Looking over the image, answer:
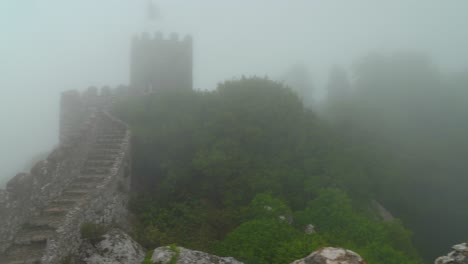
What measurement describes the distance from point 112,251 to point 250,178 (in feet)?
21.1

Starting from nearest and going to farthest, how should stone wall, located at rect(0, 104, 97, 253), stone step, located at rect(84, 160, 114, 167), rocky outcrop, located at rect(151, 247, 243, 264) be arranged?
rocky outcrop, located at rect(151, 247, 243, 264) < stone wall, located at rect(0, 104, 97, 253) < stone step, located at rect(84, 160, 114, 167)

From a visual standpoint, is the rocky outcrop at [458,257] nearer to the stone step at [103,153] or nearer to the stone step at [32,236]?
the stone step at [32,236]

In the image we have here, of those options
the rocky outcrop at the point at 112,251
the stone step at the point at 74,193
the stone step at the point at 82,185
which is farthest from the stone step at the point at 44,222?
the stone step at the point at 82,185

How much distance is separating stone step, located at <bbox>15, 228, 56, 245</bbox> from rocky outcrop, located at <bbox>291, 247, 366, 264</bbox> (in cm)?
551

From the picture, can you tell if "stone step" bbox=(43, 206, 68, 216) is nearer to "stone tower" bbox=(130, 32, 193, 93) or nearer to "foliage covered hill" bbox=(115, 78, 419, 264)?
"foliage covered hill" bbox=(115, 78, 419, 264)

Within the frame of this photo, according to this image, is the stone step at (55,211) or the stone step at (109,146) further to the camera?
the stone step at (109,146)

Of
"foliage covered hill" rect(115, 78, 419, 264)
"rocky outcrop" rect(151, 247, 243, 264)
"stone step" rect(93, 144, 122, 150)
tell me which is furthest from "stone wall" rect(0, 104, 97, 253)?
"rocky outcrop" rect(151, 247, 243, 264)

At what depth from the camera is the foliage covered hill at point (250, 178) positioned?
1034cm

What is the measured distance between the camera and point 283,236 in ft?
31.7

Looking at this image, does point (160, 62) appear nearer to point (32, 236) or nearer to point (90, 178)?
point (90, 178)

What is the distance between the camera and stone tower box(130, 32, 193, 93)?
105 feet

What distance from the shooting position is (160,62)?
32.2 metres

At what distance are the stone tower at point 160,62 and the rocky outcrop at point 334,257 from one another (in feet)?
89.1

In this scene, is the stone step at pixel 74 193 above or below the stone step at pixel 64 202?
above
